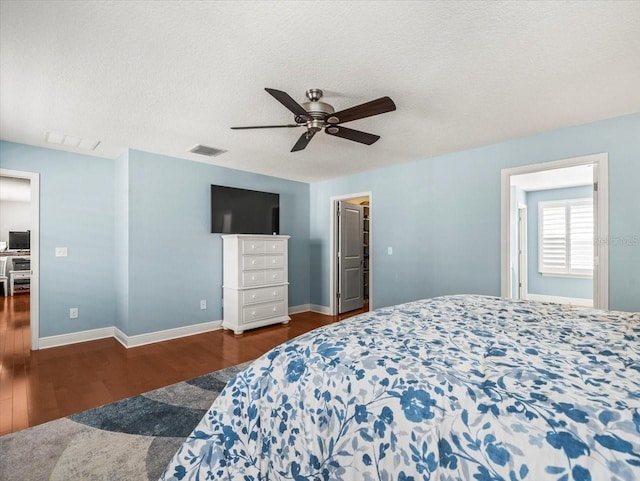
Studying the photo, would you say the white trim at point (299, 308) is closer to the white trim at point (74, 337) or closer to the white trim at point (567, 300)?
the white trim at point (74, 337)

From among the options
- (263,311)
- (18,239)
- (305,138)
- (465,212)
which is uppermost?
(305,138)

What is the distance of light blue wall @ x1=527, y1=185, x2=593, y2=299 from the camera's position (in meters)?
6.12

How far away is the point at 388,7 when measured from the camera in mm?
1623

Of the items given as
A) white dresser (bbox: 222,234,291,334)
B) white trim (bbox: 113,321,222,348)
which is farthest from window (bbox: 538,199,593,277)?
white trim (bbox: 113,321,222,348)

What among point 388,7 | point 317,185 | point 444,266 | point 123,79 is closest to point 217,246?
point 317,185

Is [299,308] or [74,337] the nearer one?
[74,337]

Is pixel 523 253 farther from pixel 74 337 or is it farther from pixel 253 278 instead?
pixel 74 337

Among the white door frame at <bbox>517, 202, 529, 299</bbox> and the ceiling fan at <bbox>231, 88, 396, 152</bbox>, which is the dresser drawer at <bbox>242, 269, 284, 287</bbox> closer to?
the ceiling fan at <bbox>231, 88, 396, 152</bbox>

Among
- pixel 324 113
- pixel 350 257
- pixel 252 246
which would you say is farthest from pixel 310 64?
pixel 350 257

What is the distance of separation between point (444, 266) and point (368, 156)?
175 cm

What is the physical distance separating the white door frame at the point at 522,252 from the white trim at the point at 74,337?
6.69 m

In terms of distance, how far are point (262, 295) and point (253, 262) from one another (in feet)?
1.64

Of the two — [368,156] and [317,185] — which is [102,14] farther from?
[317,185]

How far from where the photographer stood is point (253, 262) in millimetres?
4551
